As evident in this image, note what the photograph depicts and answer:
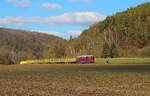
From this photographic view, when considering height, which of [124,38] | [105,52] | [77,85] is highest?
[124,38]

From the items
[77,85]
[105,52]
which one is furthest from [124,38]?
[77,85]

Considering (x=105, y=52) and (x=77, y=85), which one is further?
(x=105, y=52)

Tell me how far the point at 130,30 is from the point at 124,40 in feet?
32.5

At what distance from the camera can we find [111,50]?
383 ft

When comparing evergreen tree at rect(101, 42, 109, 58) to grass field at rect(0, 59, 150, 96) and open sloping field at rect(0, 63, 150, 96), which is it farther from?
open sloping field at rect(0, 63, 150, 96)

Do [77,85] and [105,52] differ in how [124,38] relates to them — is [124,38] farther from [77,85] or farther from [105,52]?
[77,85]

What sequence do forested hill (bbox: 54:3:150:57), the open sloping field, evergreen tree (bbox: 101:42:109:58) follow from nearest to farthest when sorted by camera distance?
the open sloping field
evergreen tree (bbox: 101:42:109:58)
forested hill (bbox: 54:3:150:57)

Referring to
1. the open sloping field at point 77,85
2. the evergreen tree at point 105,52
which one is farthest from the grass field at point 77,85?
the evergreen tree at point 105,52

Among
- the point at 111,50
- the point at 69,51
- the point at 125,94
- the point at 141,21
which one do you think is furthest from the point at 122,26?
the point at 125,94

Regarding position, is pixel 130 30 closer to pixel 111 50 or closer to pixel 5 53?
pixel 111 50

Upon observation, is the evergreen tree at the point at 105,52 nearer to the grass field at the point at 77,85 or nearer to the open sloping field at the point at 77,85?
the grass field at the point at 77,85

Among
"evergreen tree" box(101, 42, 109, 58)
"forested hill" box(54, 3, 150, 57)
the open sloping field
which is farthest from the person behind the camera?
"forested hill" box(54, 3, 150, 57)

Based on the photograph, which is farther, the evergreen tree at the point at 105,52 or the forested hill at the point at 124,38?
the forested hill at the point at 124,38

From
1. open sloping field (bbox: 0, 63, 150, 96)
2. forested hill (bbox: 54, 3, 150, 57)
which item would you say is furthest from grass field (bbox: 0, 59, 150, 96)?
forested hill (bbox: 54, 3, 150, 57)
